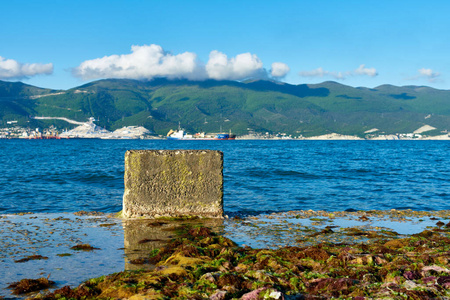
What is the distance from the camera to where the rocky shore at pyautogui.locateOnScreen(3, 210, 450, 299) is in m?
6.33

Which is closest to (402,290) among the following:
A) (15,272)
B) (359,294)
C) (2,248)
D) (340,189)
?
(359,294)

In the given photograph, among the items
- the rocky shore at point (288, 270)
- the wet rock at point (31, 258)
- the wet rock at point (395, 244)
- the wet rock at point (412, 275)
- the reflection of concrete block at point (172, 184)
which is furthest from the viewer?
the reflection of concrete block at point (172, 184)

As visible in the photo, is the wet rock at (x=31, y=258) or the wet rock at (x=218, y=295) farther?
the wet rock at (x=31, y=258)

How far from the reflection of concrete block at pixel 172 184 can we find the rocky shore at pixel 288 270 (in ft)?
6.19

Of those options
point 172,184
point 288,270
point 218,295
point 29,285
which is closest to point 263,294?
point 218,295

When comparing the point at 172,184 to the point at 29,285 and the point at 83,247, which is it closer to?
the point at 83,247

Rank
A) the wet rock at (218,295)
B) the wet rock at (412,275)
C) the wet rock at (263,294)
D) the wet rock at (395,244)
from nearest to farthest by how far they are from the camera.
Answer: the wet rock at (263,294)
the wet rock at (218,295)
the wet rock at (412,275)
the wet rock at (395,244)

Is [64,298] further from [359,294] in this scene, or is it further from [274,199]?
[274,199]

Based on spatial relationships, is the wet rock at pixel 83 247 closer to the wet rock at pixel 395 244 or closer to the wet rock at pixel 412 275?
the wet rock at pixel 412 275

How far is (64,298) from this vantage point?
6227mm

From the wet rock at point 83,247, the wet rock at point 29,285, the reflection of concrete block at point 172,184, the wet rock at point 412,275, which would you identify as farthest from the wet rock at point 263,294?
the reflection of concrete block at point 172,184

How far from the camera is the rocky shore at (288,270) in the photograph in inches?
249

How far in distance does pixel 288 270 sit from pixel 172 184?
6.36 meters

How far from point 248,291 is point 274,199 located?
1348 cm
